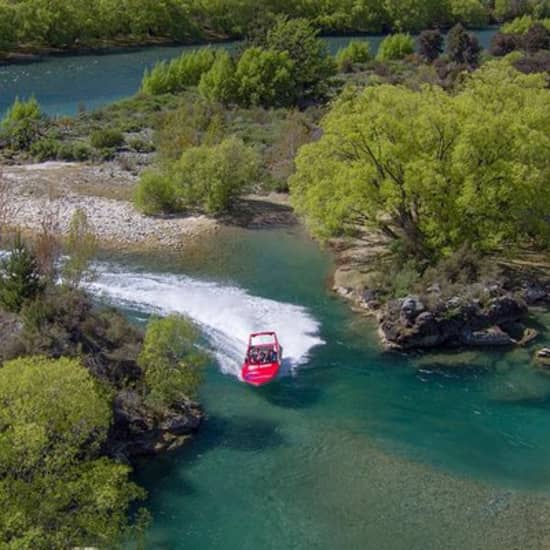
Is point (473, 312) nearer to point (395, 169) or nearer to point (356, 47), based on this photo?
point (395, 169)

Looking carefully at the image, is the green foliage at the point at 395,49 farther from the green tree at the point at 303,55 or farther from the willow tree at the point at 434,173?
the willow tree at the point at 434,173

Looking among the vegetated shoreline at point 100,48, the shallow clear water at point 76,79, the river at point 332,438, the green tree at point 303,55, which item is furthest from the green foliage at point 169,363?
the vegetated shoreline at point 100,48

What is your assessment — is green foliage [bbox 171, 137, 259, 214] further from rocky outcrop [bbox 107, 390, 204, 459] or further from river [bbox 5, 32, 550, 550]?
rocky outcrop [bbox 107, 390, 204, 459]

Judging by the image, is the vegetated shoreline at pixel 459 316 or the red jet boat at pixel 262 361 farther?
the vegetated shoreline at pixel 459 316

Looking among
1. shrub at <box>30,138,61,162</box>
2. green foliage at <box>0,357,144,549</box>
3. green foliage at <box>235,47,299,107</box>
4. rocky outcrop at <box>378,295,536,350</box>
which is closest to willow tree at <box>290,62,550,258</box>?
rocky outcrop at <box>378,295,536,350</box>

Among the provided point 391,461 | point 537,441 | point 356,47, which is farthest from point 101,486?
point 356,47

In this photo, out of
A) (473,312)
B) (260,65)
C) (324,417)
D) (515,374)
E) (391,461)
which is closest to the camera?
(391,461)

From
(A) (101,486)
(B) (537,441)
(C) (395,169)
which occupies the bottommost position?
(B) (537,441)
